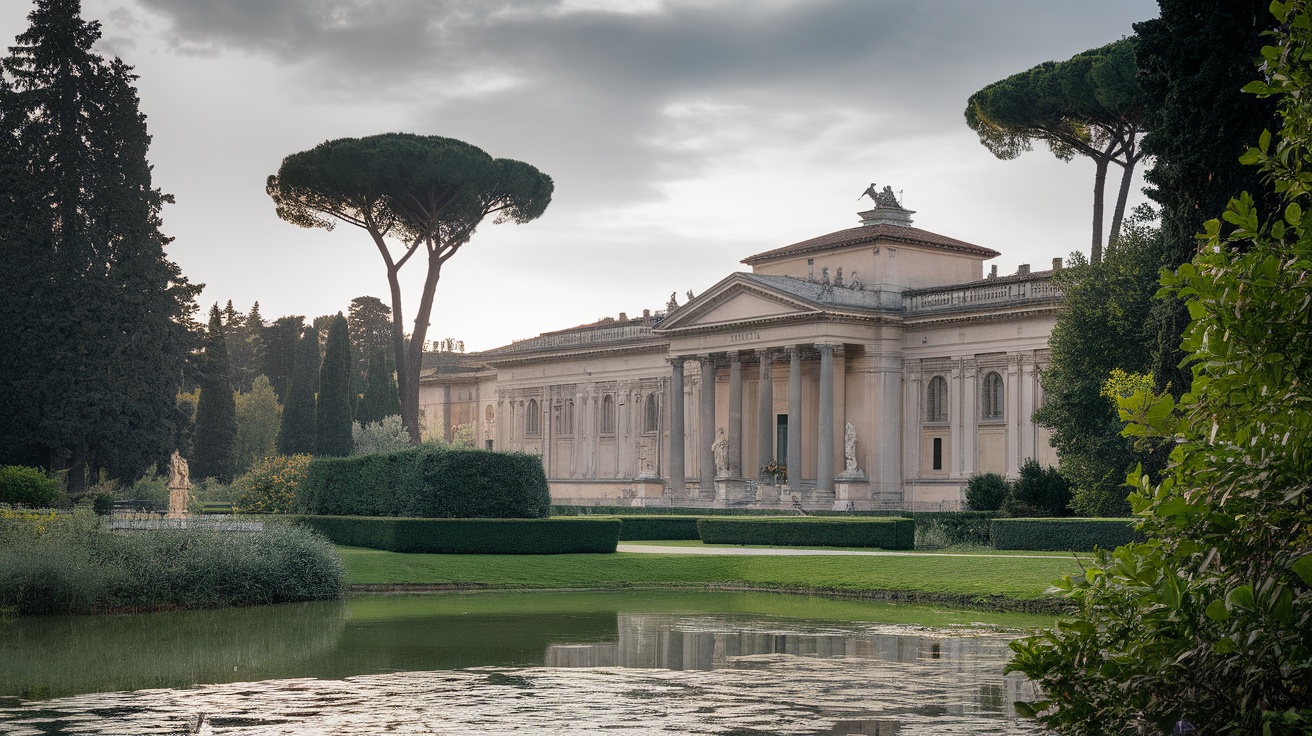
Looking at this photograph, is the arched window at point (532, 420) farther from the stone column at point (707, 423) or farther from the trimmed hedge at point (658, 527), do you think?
the trimmed hedge at point (658, 527)

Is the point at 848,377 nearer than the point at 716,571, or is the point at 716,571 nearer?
the point at 716,571

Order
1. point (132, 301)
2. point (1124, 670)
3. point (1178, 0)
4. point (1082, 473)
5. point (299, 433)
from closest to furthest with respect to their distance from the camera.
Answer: point (1124, 670) < point (1178, 0) < point (1082, 473) < point (132, 301) < point (299, 433)

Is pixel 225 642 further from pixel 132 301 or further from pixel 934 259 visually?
pixel 934 259

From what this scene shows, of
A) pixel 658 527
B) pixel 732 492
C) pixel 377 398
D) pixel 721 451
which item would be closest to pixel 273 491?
pixel 658 527

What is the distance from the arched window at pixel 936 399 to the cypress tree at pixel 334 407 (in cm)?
2473

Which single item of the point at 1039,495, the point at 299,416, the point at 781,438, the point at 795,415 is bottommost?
the point at 1039,495

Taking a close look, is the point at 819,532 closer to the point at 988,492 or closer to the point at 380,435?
the point at 988,492

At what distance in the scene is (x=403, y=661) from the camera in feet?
50.2

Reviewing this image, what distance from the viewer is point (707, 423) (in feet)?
189

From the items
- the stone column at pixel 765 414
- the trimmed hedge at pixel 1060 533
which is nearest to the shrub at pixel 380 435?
the stone column at pixel 765 414

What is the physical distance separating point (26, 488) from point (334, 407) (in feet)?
86.2

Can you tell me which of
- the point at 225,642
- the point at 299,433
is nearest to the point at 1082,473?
the point at 225,642

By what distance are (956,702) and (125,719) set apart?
6885 mm

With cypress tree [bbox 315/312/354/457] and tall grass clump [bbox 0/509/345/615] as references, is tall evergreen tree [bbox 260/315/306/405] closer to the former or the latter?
cypress tree [bbox 315/312/354/457]
